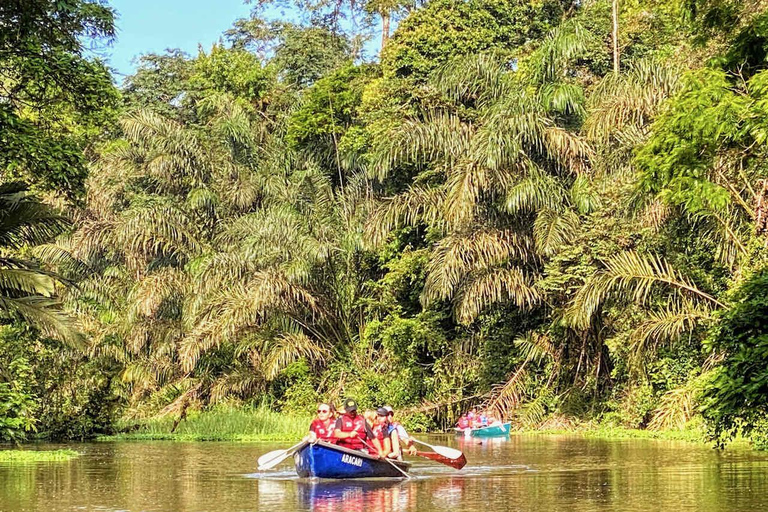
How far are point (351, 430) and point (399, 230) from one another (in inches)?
657

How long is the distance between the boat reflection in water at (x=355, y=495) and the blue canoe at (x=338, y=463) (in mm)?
121

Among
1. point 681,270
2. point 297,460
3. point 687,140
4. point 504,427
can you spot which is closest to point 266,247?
point 504,427

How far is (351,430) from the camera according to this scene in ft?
61.0

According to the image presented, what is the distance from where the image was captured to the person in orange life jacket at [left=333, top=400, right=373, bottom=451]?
18.5 metres

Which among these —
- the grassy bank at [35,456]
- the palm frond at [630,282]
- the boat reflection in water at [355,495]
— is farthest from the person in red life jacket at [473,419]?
the boat reflection in water at [355,495]

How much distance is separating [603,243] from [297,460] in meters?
11.9

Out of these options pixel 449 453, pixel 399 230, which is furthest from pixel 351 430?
pixel 399 230

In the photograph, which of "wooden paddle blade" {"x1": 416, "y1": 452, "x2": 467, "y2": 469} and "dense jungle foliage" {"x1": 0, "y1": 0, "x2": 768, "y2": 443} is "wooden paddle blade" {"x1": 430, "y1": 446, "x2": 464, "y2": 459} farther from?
"dense jungle foliage" {"x1": 0, "y1": 0, "x2": 768, "y2": 443}

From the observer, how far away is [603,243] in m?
27.6

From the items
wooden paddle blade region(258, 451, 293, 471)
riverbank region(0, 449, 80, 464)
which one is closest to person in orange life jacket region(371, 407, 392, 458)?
wooden paddle blade region(258, 451, 293, 471)

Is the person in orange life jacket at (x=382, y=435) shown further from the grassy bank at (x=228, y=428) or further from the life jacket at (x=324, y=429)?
the grassy bank at (x=228, y=428)

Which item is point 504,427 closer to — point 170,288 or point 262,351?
point 262,351

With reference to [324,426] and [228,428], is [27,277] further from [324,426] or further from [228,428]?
[228,428]

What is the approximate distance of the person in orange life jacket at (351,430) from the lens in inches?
727
